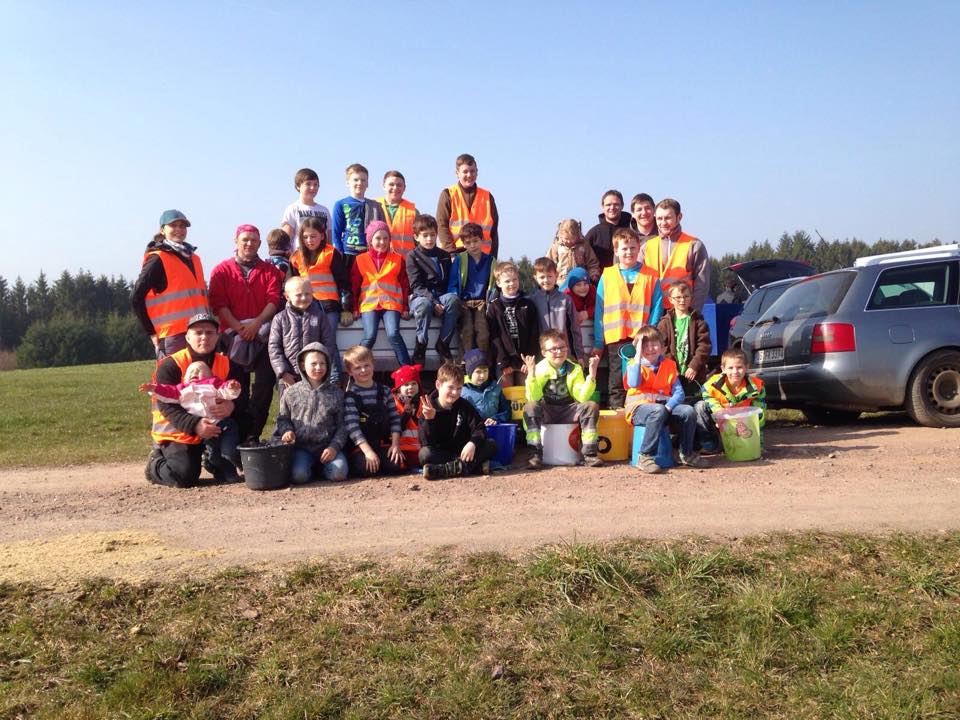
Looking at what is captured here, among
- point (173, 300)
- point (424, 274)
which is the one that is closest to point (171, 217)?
point (173, 300)

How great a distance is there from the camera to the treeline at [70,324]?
175ft

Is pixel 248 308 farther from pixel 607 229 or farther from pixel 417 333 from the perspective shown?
pixel 607 229

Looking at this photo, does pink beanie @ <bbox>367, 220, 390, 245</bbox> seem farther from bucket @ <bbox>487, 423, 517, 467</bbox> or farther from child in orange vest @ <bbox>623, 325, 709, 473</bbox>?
child in orange vest @ <bbox>623, 325, 709, 473</bbox>

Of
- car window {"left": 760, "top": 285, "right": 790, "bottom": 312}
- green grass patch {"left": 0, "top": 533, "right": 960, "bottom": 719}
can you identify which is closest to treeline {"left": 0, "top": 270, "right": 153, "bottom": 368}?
car window {"left": 760, "top": 285, "right": 790, "bottom": 312}

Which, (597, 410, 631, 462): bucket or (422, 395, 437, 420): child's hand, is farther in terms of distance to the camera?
(597, 410, 631, 462): bucket

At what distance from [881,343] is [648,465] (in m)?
3.52

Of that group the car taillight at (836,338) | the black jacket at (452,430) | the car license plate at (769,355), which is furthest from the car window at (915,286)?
the black jacket at (452,430)

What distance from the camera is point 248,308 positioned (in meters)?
8.55

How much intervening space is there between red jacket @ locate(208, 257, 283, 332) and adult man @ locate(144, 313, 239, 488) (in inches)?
37.7

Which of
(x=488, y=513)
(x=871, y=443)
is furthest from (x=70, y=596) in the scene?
(x=871, y=443)

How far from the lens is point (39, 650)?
412 centimetres

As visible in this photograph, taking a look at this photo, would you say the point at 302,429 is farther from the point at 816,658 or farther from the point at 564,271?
the point at 816,658

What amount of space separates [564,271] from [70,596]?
6.34 metres

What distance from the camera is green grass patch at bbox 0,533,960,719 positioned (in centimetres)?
366
